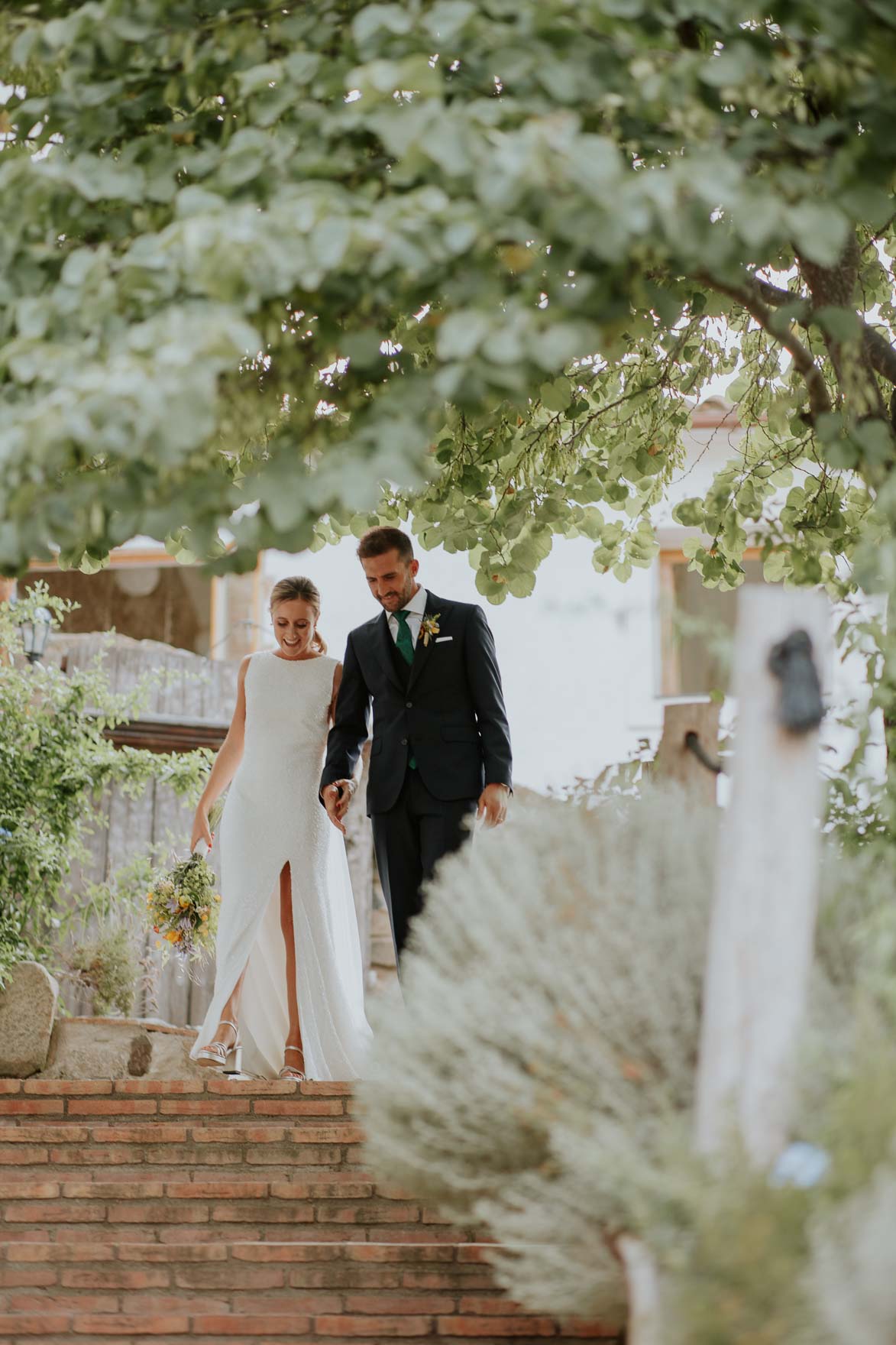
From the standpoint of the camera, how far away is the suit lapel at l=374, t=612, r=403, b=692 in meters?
5.11

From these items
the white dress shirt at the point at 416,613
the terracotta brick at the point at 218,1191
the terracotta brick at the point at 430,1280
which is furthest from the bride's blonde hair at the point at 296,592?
the terracotta brick at the point at 430,1280

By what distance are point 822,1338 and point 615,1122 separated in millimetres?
474

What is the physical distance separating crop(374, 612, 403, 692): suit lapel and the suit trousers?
34 centimetres

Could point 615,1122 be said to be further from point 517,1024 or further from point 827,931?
point 827,931

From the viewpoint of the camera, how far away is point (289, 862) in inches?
230

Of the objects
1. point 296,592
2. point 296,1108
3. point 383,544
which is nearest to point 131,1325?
point 296,1108

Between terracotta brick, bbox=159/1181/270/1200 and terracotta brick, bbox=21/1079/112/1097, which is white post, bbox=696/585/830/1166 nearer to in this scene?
terracotta brick, bbox=159/1181/270/1200

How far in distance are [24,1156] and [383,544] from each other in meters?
2.16

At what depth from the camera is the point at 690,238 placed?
8.07 feet

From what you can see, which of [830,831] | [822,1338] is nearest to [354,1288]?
[830,831]

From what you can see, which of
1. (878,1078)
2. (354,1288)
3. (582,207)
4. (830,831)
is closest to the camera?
(878,1078)

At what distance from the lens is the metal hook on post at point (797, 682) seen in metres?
2.23

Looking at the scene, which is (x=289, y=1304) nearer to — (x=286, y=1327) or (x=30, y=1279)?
(x=286, y=1327)

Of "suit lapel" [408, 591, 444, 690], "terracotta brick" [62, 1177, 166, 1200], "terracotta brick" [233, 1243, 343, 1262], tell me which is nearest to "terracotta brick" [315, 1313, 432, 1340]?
"terracotta brick" [233, 1243, 343, 1262]
